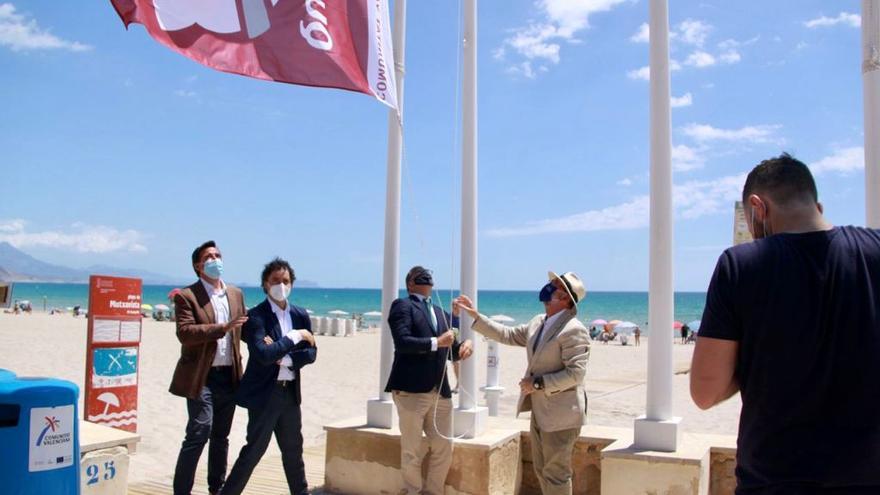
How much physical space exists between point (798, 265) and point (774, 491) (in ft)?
2.04

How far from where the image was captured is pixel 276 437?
16.3ft

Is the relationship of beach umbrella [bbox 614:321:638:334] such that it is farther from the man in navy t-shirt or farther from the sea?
the man in navy t-shirt

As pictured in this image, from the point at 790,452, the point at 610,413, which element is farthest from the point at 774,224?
the point at 610,413

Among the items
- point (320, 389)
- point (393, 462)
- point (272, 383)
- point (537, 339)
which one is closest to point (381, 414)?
point (393, 462)

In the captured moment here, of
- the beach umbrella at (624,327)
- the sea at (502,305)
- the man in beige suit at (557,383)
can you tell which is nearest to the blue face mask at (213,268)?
the man in beige suit at (557,383)

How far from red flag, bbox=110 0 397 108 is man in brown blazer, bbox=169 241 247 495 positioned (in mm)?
1579

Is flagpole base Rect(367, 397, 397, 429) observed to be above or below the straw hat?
below

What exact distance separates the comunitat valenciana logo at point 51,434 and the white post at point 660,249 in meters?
3.69

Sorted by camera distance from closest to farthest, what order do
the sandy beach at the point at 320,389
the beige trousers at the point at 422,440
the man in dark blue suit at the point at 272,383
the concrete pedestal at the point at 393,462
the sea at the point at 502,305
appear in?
the man in dark blue suit at the point at 272,383, the beige trousers at the point at 422,440, the concrete pedestal at the point at 393,462, the sandy beach at the point at 320,389, the sea at the point at 502,305

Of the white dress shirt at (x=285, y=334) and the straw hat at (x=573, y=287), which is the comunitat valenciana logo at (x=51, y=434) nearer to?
the white dress shirt at (x=285, y=334)

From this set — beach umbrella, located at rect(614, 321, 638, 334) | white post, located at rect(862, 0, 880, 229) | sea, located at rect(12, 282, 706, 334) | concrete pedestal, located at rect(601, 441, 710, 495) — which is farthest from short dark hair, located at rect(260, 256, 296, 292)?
sea, located at rect(12, 282, 706, 334)

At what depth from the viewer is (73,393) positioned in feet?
9.28

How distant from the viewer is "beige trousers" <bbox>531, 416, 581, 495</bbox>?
4738mm

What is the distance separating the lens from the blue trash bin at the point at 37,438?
2617mm
